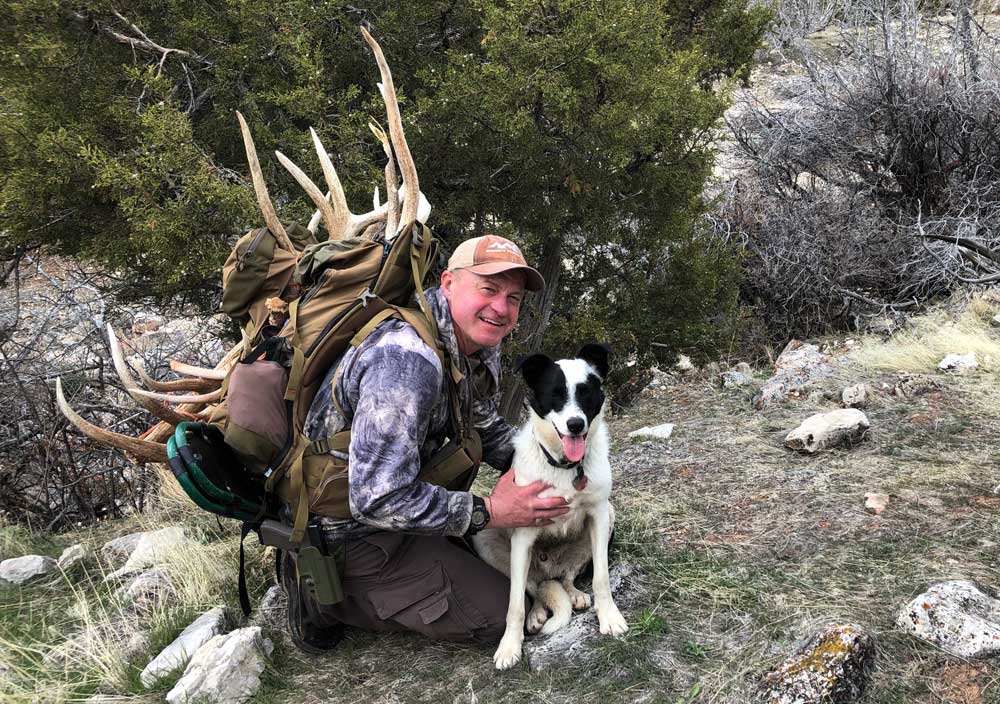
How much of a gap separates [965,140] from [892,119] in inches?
38.6

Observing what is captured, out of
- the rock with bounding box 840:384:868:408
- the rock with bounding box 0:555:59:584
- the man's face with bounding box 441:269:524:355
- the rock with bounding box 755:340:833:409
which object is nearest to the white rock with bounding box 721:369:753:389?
the rock with bounding box 755:340:833:409

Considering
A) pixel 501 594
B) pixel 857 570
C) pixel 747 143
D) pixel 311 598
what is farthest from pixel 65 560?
pixel 747 143

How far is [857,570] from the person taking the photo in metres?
3.21

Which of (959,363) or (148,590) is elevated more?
(959,363)

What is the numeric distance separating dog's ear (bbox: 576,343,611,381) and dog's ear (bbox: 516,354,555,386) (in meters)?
0.19

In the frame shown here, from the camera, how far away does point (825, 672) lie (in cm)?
245

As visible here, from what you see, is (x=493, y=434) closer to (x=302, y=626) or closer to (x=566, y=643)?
(x=566, y=643)

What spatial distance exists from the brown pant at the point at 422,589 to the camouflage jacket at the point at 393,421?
43cm

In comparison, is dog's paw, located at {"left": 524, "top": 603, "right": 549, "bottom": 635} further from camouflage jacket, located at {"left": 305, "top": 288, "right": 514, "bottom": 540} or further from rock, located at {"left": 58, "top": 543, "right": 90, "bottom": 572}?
rock, located at {"left": 58, "top": 543, "right": 90, "bottom": 572}

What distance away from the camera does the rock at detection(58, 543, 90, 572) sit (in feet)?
15.3

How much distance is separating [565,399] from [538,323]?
11.9ft

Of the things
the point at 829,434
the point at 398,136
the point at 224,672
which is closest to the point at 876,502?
the point at 829,434

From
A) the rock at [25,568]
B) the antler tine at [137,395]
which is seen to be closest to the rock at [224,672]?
the antler tine at [137,395]

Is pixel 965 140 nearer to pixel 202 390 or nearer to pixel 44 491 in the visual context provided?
pixel 202 390
